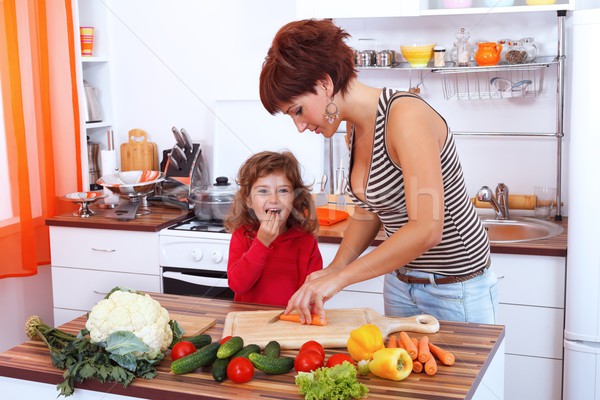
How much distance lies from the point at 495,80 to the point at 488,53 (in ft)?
0.45

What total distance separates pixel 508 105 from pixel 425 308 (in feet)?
4.19

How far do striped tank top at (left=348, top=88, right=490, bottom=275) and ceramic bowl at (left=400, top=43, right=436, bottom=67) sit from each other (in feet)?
3.63

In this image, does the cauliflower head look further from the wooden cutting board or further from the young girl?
the young girl

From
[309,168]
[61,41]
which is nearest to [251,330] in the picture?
[309,168]

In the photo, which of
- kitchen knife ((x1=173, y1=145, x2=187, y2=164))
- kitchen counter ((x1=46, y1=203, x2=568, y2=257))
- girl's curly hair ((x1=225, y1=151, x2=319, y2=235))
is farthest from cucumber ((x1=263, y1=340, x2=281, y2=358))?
kitchen knife ((x1=173, y1=145, x2=187, y2=164))

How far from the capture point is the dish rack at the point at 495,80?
2656mm

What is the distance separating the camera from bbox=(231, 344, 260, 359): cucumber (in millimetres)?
1417

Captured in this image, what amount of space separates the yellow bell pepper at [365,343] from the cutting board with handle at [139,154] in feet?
6.57

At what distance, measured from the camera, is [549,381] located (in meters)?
2.40

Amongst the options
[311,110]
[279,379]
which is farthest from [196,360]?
[311,110]

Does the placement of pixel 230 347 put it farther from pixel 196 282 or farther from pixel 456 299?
pixel 196 282

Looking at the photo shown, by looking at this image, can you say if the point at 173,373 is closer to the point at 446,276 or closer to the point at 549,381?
the point at 446,276

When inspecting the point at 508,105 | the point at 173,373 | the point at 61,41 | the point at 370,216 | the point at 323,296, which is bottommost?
the point at 173,373

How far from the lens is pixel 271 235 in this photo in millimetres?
2008
